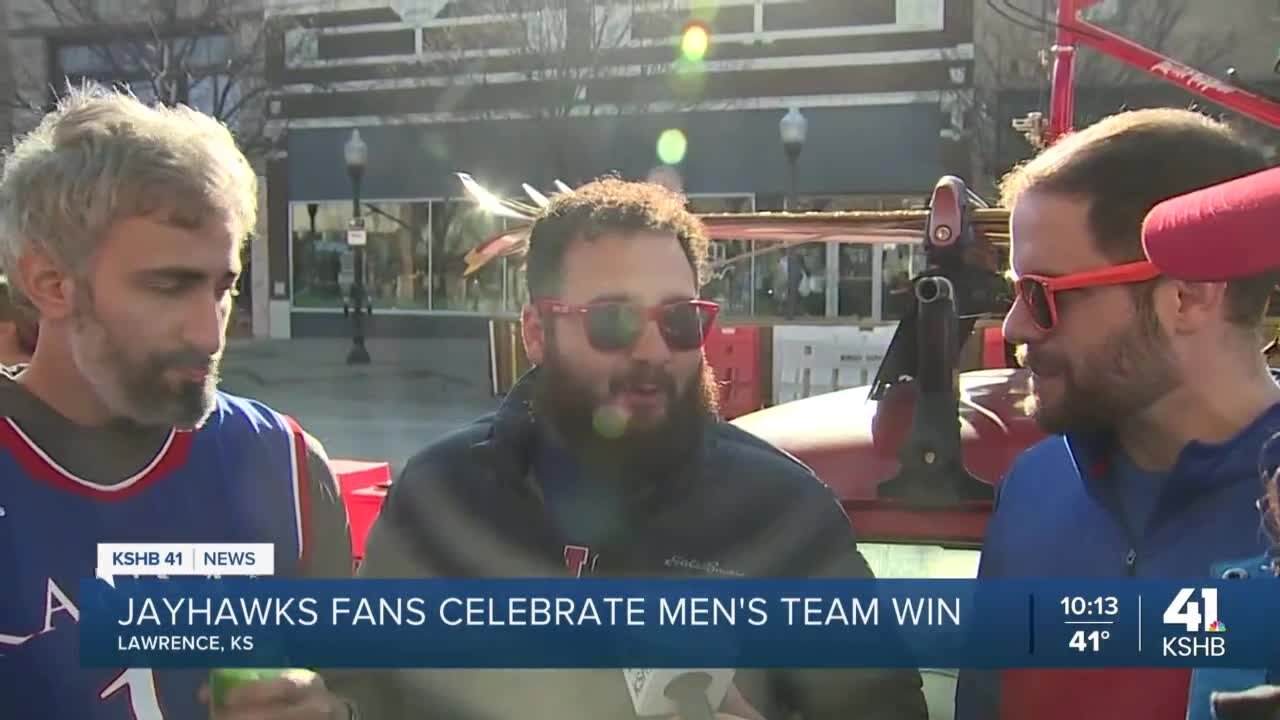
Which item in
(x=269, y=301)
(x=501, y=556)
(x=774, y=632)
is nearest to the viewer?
(x=774, y=632)

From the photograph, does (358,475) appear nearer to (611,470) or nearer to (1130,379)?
(611,470)

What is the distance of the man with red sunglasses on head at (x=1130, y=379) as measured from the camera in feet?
4.53

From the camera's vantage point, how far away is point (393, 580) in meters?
1.45

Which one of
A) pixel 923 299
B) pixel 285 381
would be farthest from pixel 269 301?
pixel 923 299

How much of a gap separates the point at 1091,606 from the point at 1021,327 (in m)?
0.35

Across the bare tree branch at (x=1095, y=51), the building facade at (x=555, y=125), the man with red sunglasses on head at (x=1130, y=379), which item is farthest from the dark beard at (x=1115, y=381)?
the building facade at (x=555, y=125)

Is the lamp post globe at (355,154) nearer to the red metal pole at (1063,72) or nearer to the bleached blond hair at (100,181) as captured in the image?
the red metal pole at (1063,72)

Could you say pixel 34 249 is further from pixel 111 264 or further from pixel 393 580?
pixel 393 580

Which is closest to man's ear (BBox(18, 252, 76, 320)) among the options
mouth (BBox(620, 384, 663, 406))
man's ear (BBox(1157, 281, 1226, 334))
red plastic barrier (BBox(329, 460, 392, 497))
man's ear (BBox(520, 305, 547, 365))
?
man's ear (BBox(520, 305, 547, 365))

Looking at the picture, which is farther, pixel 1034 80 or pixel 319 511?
pixel 1034 80

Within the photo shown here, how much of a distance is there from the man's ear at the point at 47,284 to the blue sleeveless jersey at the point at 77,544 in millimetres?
149

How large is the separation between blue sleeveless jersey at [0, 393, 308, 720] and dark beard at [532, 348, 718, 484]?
16.1 inches

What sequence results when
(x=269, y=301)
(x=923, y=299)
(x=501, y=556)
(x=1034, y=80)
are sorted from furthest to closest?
1. (x=269, y=301)
2. (x=1034, y=80)
3. (x=923, y=299)
4. (x=501, y=556)

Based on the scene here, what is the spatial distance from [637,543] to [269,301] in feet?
59.2
